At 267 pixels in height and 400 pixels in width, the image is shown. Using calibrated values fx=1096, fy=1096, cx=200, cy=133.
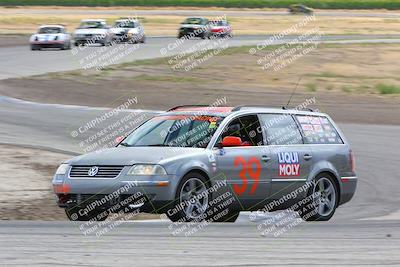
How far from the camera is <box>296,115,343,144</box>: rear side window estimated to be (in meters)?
13.9

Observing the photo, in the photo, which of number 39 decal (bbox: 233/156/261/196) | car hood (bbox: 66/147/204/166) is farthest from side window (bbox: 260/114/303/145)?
car hood (bbox: 66/147/204/166)

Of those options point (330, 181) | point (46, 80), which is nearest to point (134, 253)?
point (330, 181)

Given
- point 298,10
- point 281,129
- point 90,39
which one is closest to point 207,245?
point 281,129

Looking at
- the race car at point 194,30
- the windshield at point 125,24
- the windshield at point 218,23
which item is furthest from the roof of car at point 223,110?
the windshield at point 218,23

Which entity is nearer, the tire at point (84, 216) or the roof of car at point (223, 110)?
the tire at point (84, 216)

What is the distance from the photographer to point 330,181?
45.7 feet

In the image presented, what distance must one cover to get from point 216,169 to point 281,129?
1384 millimetres

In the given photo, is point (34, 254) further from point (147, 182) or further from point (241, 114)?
point (241, 114)

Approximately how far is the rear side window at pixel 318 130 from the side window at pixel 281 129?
0.52 feet

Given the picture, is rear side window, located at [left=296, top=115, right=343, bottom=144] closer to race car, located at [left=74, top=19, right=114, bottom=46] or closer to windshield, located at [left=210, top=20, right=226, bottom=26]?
race car, located at [left=74, top=19, right=114, bottom=46]

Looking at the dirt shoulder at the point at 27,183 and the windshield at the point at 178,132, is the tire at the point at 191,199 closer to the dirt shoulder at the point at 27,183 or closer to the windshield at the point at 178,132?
the windshield at the point at 178,132

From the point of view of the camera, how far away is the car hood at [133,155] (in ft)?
39.8

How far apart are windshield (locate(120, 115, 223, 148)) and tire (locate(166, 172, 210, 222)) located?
1.81ft

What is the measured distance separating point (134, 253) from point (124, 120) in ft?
56.3
